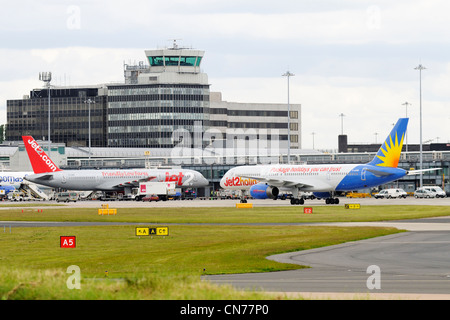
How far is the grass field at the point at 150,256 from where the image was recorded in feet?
67.8

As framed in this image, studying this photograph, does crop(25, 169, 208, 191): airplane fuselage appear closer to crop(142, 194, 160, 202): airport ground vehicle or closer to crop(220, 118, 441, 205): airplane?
crop(142, 194, 160, 202): airport ground vehicle

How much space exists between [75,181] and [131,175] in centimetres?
1081

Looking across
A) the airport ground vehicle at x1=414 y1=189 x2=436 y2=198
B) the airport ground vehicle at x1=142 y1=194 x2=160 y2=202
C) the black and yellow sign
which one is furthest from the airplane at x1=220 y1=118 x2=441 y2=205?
the black and yellow sign

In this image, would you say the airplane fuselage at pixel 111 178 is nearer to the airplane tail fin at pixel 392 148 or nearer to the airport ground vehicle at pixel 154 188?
the airport ground vehicle at pixel 154 188

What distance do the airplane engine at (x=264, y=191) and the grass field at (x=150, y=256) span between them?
1798 inches

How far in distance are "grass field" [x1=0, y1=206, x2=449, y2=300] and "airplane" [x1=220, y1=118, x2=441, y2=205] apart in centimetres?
3377

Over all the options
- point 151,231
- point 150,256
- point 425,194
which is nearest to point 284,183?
point 425,194

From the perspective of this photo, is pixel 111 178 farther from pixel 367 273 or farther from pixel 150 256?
pixel 367 273

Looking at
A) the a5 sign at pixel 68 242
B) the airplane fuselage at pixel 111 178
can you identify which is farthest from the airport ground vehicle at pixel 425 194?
the a5 sign at pixel 68 242

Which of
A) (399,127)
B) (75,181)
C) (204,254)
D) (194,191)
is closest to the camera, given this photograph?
(204,254)

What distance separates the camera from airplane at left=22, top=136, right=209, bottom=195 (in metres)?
150

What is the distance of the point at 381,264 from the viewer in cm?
3534
